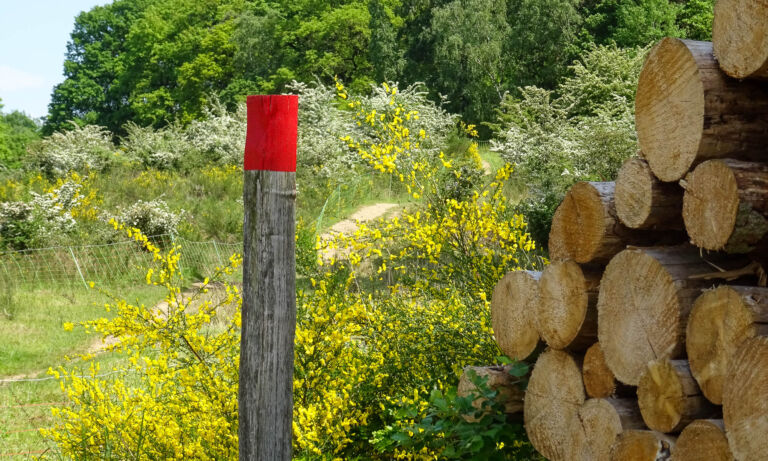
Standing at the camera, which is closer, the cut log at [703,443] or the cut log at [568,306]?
the cut log at [703,443]

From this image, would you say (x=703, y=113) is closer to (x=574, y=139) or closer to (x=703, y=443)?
(x=703, y=443)

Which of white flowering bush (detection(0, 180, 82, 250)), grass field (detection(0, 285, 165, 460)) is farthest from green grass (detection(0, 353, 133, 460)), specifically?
white flowering bush (detection(0, 180, 82, 250))

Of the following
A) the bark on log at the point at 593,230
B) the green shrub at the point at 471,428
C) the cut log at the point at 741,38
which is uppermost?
the cut log at the point at 741,38

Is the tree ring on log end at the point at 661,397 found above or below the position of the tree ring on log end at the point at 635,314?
below

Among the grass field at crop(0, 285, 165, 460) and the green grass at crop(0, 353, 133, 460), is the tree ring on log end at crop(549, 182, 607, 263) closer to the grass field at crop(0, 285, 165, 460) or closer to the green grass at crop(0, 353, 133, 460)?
the grass field at crop(0, 285, 165, 460)

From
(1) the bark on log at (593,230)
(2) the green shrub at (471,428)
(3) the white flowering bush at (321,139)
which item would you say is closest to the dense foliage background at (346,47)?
(3) the white flowering bush at (321,139)

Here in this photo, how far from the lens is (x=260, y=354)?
9.69 feet

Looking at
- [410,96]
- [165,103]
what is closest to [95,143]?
[410,96]

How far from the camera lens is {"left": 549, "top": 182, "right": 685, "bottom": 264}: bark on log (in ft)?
9.69

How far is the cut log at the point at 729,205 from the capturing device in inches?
90.8

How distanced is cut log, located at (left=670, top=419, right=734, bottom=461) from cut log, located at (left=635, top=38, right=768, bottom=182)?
79cm

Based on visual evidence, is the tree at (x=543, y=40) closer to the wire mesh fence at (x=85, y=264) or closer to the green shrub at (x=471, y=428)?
the wire mesh fence at (x=85, y=264)

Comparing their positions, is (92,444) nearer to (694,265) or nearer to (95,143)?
(694,265)

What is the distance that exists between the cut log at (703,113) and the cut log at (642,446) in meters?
0.85
